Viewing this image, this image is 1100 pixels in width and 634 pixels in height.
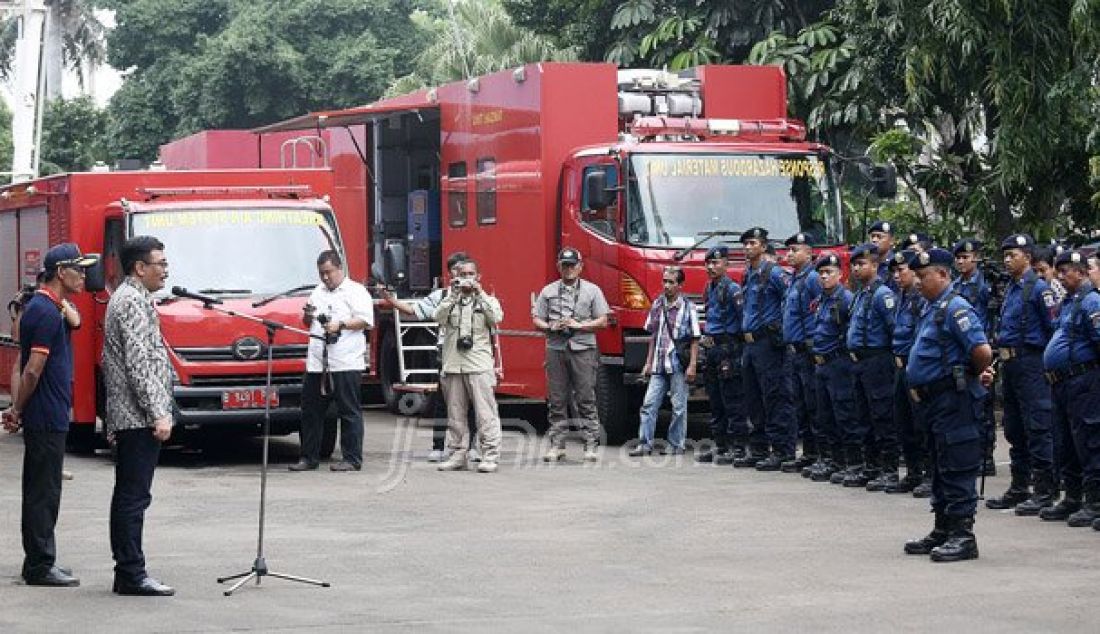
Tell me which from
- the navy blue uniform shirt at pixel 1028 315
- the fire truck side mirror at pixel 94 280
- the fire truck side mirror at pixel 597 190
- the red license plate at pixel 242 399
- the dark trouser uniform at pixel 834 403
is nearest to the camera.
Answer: the navy blue uniform shirt at pixel 1028 315

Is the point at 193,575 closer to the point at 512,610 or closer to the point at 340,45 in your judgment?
the point at 512,610

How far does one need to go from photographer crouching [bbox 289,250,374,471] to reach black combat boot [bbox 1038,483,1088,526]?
6244 mm

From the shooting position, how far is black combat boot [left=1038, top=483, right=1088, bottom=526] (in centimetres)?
1368

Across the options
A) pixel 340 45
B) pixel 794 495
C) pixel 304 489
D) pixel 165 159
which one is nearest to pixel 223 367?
pixel 304 489

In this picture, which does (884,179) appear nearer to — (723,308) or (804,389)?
(723,308)

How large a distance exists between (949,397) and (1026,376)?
8.45 ft

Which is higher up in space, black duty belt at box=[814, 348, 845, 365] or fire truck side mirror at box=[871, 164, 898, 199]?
fire truck side mirror at box=[871, 164, 898, 199]

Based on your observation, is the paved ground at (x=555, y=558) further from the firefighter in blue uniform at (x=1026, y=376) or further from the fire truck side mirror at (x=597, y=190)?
the fire truck side mirror at (x=597, y=190)

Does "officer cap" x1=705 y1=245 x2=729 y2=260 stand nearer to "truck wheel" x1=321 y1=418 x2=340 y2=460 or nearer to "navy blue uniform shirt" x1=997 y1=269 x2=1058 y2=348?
"truck wheel" x1=321 y1=418 x2=340 y2=460

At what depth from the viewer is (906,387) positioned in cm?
1445

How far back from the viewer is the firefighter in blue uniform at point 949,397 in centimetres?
1182

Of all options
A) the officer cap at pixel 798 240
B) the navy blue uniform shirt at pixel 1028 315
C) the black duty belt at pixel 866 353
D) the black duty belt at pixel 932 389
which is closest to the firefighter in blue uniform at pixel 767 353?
the officer cap at pixel 798 240

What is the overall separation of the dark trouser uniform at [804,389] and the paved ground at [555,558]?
524 mm

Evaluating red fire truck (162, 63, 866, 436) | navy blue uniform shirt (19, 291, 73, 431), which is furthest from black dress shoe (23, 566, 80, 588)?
red fire truck (162, 63, 866, 436)
